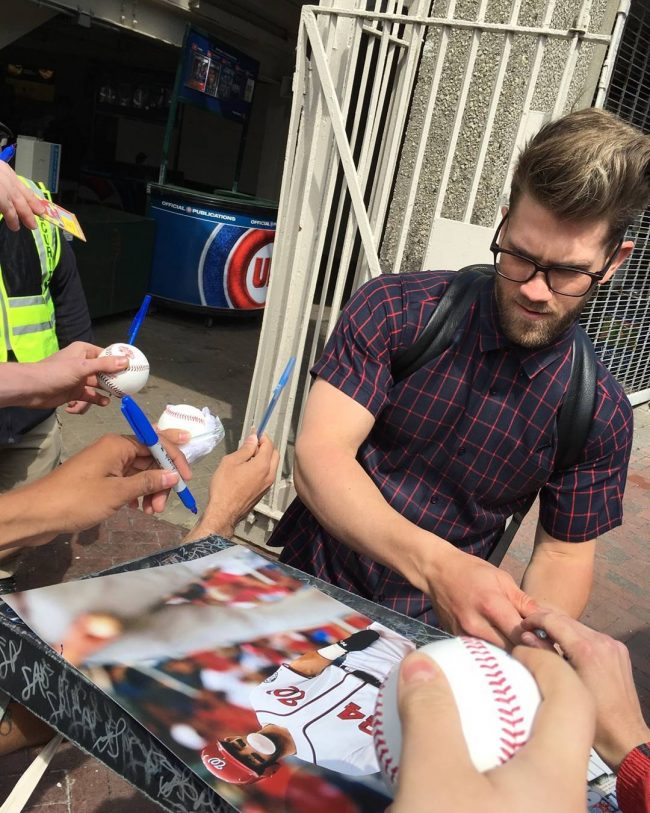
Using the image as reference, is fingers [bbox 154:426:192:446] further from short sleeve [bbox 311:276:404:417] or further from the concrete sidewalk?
the concrete sidewalk

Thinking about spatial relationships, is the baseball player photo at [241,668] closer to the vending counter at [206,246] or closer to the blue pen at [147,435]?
the blue pen at [147,435]

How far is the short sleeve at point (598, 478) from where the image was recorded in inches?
65.0

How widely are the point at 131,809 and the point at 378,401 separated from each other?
1.84 m

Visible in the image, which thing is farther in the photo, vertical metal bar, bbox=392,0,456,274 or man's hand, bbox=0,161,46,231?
vertical metal bar, bbox=392,0,456,274

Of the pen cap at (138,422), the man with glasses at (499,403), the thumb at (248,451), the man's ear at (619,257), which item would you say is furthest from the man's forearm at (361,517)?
the man's ear at (619,257)

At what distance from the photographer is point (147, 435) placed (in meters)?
1.43

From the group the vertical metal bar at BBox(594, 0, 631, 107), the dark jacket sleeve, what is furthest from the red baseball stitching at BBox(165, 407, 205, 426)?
the vertical metal bar at BBox(594, 0, 631, 107)

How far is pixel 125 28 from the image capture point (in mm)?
6723

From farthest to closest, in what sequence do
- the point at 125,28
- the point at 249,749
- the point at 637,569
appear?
1. the point at 125,28
2. the point at 637,569
3. the point at 249,749

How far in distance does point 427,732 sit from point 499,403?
109 cm

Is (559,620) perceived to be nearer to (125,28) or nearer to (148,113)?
(125,28)

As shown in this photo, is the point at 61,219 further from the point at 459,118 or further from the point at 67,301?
the point at 459,118

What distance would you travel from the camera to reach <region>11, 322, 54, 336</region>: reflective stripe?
235 cm

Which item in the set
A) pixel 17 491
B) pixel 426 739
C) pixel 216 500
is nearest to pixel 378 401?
pixel 216 500
